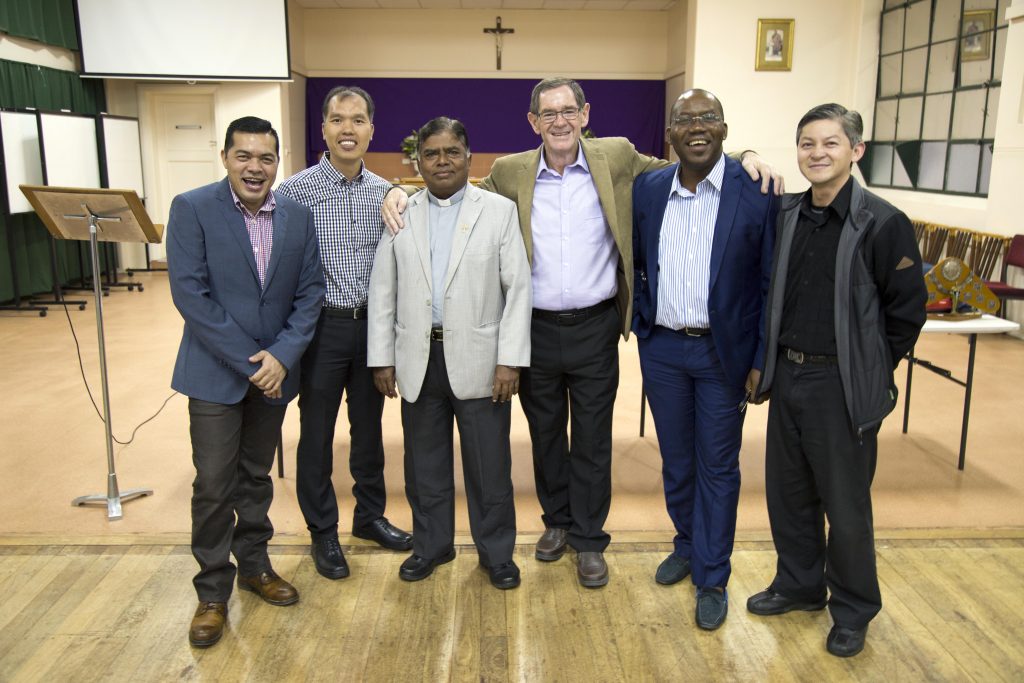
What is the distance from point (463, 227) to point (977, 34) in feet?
22.9

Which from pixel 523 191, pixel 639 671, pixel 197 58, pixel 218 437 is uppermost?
pixel 197 58

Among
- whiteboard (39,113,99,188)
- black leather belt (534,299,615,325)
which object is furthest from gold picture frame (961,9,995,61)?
whiteboard (39,113,99,188)

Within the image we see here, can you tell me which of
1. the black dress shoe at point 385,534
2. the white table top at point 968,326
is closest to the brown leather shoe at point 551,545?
the black dress shoe at point 385,534

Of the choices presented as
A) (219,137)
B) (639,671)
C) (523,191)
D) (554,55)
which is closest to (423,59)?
(554,55)

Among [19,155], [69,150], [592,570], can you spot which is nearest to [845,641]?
[592,570]

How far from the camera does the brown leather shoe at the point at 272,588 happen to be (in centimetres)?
272

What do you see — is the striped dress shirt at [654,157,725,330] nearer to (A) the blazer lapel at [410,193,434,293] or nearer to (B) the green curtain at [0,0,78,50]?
(A) the blazer lapel at [410,193,434,293]

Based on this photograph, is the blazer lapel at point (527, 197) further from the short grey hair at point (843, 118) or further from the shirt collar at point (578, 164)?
the short grey hair at point (843, 118)

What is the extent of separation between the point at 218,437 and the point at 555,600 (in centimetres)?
120

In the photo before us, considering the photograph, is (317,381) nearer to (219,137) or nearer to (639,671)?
(639,671)

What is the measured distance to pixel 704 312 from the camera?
259cm

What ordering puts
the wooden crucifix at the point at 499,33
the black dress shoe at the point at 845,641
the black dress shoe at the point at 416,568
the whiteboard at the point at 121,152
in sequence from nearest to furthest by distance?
1. the black dress shoe at the point at 845,641
2. the black dress shoe at the point at 416,568
3. the whiteboard at the point at 121,152
4. the wooden crucifix at the point at 499,33

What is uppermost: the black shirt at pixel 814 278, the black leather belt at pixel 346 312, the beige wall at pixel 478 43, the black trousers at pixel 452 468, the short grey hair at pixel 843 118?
the beige wall at pixel 478 43

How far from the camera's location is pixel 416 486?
9.43 ft
